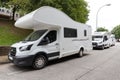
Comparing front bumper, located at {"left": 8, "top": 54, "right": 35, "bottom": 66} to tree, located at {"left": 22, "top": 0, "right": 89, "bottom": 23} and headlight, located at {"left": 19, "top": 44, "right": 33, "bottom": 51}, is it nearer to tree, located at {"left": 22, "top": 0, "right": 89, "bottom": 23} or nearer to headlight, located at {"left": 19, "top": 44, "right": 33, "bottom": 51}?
headlight, located at {"left": 19, "top": 44, "right": 33, "bottom": 51}

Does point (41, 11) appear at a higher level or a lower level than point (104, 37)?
higher

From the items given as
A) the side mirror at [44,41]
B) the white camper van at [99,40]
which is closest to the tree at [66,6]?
the white camper van at [99,40]

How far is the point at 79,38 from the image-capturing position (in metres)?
12.0

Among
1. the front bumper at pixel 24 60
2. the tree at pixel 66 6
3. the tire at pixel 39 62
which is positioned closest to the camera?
the front bumper at pixel 24 60

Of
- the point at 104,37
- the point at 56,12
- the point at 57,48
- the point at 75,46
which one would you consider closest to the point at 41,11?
the point at 56,12

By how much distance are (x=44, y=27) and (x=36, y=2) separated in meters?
10.0

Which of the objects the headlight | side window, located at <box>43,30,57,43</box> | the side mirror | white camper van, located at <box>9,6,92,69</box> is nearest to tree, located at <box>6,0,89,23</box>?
white camper van, located at <box>9,6,92,69</box>

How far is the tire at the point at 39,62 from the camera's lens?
7891 millimetres

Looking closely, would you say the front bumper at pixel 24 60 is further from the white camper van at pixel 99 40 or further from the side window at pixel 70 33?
the white camper van at pixel 99 40

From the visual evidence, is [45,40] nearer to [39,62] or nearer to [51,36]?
[51,36]

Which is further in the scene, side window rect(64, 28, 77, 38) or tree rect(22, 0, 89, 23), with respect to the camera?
tree rect(22, 0, 89, 23)

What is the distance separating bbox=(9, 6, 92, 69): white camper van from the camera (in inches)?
305

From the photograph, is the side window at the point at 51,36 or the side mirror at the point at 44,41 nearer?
the side mirror at the point at 44,41

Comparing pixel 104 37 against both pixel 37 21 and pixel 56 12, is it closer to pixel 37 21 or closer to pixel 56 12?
pixel 56 12
